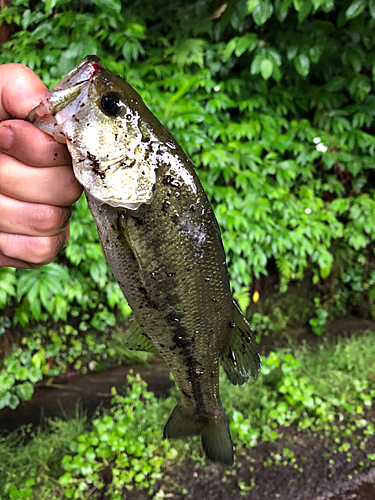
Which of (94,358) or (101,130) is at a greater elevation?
(101,130)

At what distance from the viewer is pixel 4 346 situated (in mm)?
2592

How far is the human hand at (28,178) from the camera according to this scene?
0.79m

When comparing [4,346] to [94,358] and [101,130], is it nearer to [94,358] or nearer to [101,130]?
[94,358]

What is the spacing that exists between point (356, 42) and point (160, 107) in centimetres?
185

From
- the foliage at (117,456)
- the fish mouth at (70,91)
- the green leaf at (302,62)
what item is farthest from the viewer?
the green leaf at (302,62)

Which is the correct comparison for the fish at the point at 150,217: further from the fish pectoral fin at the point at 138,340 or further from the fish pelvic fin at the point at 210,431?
the fish pelvic fin at the point at 210,431

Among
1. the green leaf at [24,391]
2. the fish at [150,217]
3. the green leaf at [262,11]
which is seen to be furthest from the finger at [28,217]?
the green leaf at [262,11]

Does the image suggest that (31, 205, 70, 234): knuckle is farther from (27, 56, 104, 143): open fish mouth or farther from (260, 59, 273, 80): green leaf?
(260, 59, 273, 80): green leaf

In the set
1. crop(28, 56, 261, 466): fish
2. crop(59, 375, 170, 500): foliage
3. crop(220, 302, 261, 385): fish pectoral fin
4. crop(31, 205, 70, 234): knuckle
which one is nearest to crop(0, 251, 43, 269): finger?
crop(31, 205, 70, 234): knuckle

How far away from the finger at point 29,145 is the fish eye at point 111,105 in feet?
0.45

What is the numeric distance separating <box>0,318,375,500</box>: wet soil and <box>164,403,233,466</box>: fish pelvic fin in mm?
995

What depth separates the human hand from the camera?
2.60 ft

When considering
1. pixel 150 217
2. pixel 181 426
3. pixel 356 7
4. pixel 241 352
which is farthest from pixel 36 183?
pixel 356 7

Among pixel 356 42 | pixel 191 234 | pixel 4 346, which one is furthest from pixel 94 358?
pixel 356 42
